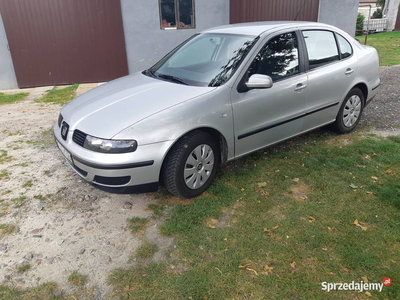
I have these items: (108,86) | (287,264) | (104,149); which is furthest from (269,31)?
(287,264)

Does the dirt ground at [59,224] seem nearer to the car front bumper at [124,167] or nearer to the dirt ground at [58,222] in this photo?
the dirt ground at [58,222]

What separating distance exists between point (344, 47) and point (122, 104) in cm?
329

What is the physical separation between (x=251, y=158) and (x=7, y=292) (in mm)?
3031

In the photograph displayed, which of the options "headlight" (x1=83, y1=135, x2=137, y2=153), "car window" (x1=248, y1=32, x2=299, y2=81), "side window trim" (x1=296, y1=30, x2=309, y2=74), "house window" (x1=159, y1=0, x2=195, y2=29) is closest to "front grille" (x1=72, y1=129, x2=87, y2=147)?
"headlight" (x1=83, y1=135, x2=137, y2=153)

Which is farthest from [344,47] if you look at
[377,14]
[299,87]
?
[377,14]

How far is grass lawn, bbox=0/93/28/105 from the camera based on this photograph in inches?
311

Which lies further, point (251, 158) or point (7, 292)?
point (251, 158)

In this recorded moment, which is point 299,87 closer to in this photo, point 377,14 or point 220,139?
point 220,139

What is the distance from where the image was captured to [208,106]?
3344 millimetres

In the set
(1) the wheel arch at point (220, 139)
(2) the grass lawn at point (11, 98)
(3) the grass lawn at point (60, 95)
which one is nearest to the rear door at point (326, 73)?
(1) the wheel arch at point (220, 139)

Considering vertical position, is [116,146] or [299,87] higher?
[299,87]

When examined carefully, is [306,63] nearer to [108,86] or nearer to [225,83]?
[225,83]

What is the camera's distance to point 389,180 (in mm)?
3746

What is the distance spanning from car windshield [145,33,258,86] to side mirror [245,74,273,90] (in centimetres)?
24
